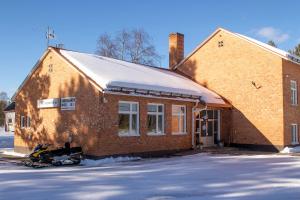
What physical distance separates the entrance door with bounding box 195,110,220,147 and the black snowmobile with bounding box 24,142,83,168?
8683mm

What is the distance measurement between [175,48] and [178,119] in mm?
9037

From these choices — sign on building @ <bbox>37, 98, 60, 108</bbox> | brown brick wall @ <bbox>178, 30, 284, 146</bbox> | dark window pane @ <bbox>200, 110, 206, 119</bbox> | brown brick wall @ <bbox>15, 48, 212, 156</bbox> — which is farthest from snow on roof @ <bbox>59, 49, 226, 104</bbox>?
sign on building @ <bbox>37, 98, 60, 108</bbox>

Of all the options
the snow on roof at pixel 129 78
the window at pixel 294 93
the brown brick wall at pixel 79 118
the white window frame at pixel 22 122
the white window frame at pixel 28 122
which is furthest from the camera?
the window at pixel 294 93

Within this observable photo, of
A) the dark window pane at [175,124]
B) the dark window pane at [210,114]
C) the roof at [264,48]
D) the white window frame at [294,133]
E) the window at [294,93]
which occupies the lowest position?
the white window frame at [294,133]

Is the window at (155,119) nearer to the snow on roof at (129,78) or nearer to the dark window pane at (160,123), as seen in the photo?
the dark window pane at (160,123)

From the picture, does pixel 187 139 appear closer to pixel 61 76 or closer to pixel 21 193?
pixel 61 76

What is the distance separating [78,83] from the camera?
19188 millimetres

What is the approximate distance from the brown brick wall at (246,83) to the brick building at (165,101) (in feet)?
0.19

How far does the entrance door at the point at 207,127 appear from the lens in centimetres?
2394

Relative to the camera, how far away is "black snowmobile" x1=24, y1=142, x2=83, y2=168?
16.7 meters

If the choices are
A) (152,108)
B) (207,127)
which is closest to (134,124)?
(152,108)

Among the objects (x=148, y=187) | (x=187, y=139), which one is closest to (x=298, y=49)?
(x=187, y=139)

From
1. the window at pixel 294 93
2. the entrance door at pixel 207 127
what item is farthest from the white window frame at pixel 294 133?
the entrance door at pixel 207 127

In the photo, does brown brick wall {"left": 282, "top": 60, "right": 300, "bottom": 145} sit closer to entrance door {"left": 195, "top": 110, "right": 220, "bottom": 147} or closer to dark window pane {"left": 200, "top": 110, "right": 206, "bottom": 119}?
entrance door {"left": 195, "top": 110, "right": 220, "bottom": 147}
